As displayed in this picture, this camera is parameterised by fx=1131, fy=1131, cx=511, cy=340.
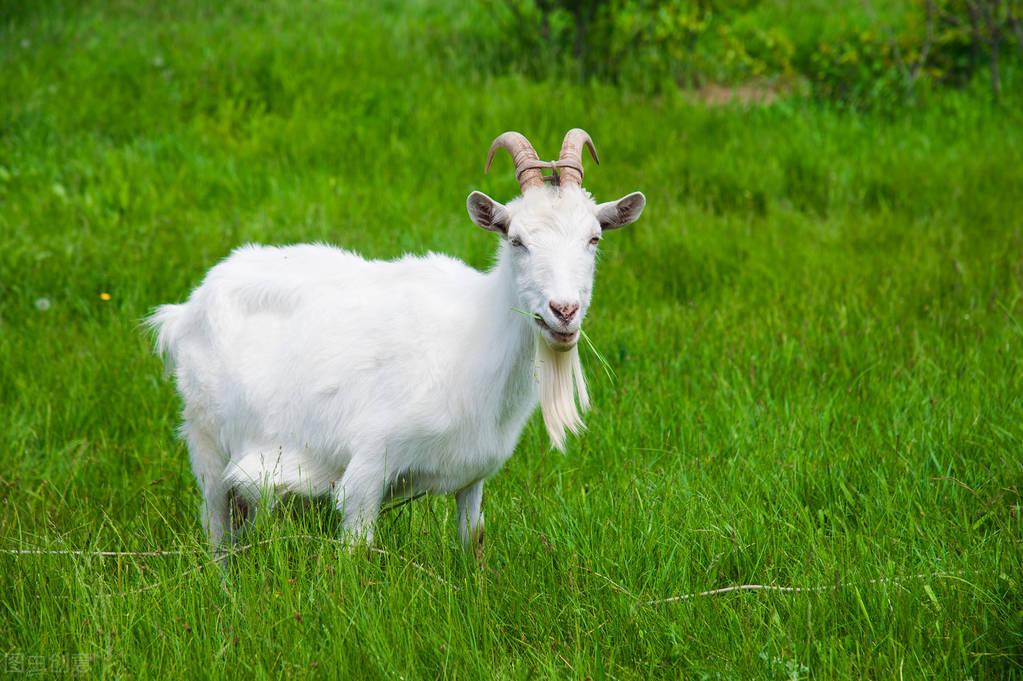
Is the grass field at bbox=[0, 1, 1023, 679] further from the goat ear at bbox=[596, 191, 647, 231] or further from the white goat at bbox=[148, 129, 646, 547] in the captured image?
the goat ear at bbox=[596, 191, 647, 231]

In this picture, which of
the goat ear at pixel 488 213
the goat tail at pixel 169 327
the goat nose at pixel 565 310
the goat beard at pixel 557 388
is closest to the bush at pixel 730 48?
the goat tail at pixel 169 327

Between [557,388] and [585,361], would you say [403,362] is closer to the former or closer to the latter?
[557,388]

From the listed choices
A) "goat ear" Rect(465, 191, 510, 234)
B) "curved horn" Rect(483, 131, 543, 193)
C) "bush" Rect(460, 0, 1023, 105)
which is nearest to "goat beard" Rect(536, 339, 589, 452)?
"goat ear" Rect(465, 191, 510, 234)

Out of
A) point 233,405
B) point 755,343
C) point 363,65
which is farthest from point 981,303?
point 363,65

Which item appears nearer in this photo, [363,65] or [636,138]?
[636,138]

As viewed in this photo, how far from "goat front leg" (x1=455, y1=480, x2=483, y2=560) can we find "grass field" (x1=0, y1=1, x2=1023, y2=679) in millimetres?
66

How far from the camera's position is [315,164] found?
8375 millimetres

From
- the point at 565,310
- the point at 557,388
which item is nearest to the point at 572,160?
the point at 565,310

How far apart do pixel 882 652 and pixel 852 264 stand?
4.11 m

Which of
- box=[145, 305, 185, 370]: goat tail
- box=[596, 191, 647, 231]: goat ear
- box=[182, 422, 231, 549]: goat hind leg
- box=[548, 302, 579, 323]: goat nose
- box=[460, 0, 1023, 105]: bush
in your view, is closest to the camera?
box=[548, 302, 579, 323]: goat nose

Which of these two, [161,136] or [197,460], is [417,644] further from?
[161,136]

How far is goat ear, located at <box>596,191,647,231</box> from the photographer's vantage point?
3762 millimetres

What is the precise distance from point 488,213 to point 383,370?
0.65 m

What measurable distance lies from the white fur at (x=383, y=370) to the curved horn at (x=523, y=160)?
0.06 m
